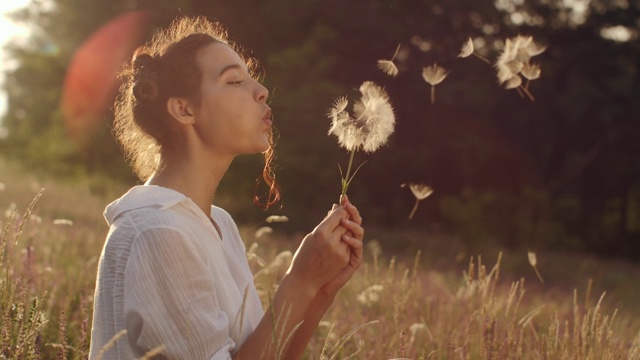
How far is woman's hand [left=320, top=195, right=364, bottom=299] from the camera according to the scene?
2.47 m

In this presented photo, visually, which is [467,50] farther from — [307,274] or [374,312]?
[374,312]

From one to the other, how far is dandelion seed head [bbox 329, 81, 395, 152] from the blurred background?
1256cm

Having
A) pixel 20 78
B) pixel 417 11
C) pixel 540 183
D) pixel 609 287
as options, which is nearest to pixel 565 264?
pixel 609 287

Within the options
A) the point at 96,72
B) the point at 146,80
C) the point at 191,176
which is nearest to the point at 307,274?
the point at 191,176

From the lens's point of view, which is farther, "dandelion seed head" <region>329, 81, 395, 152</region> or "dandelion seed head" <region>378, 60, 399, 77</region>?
"dandelion seed head" <region>378, 60, 399, 77</region>

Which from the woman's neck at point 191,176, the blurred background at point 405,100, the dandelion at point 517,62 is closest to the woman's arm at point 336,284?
the woman's neck at point 191,176

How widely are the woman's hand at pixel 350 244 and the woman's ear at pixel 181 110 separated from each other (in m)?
0.63

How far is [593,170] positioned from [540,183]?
4052 mm

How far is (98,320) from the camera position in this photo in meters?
2.40

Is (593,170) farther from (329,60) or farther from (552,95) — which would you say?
(329,60)

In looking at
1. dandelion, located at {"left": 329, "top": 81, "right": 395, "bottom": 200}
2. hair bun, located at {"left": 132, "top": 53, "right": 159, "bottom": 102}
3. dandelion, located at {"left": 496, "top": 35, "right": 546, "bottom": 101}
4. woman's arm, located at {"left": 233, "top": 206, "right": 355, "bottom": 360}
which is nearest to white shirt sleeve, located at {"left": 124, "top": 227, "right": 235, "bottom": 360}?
woman's arm, located at {"left": 233, "top": 206, "right": 355, "bottom": 360}

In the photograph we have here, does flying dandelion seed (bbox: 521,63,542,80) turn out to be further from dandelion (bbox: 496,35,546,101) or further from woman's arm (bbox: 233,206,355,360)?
woman's arm (bbox: 233,206,355,360)

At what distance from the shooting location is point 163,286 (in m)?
2.21

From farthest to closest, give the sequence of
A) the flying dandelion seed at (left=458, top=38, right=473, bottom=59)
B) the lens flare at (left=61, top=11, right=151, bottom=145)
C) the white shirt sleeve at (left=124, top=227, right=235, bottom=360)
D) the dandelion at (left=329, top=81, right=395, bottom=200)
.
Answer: the lens flare at (left=61, top=11, right=151, bottom=145) → the flying dandelion seed at (left=458, top=38, right=473, bottom=59) → the dandelion at (left=329, top=81, right=395, bottom=200) → the white shirt sleeve at (left=124, top=227, right=235, bottom=360)
